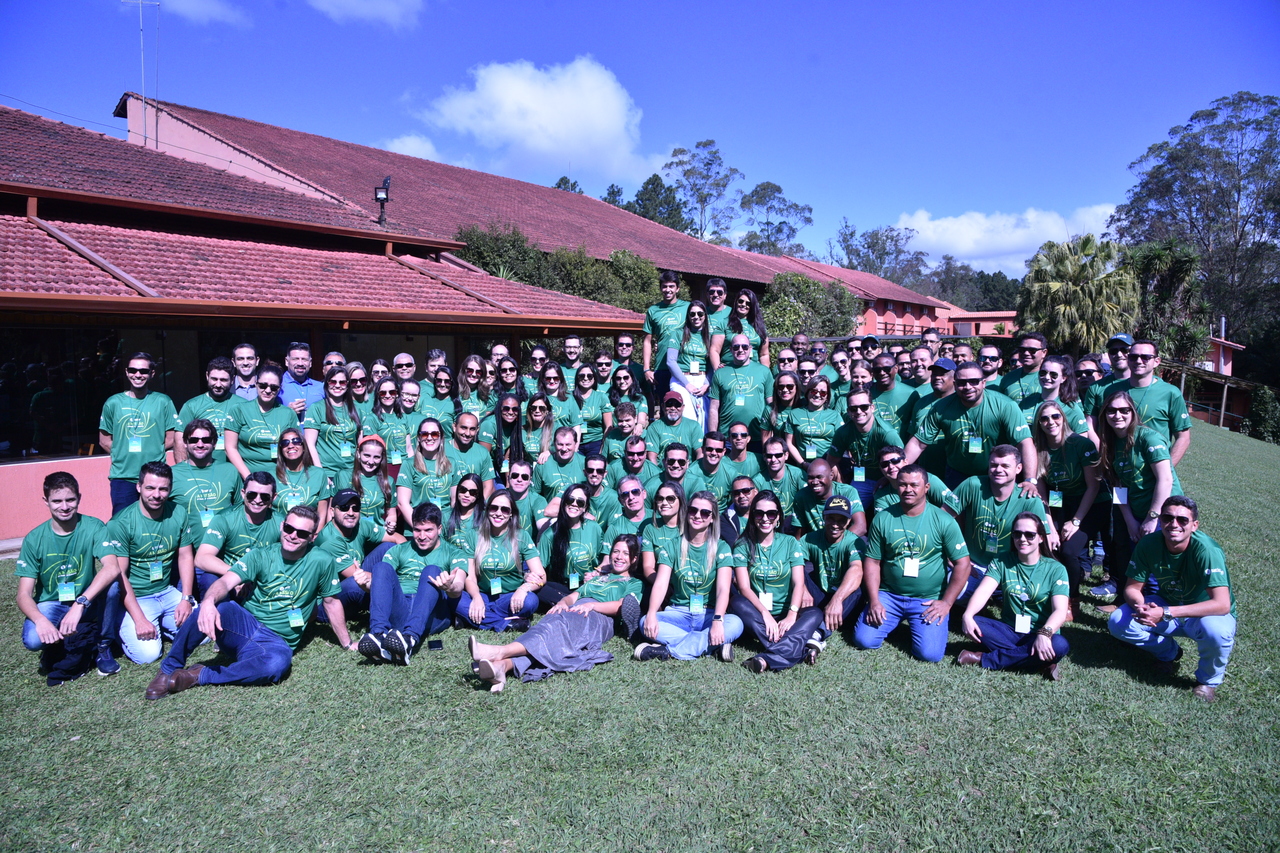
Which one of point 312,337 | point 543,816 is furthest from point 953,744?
point 312,337

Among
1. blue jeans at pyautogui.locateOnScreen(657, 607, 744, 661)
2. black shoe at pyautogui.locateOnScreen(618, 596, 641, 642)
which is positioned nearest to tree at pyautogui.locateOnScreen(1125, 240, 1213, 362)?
blue jeans at pyautogui.locateOnScreen(657, 607, 744, 661)

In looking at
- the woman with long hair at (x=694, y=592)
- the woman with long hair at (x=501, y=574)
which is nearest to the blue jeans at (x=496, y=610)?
the woman with long hair at (x=501, y=574)

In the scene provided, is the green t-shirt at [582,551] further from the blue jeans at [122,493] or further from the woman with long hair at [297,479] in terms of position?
the blue jeans at [122,493]

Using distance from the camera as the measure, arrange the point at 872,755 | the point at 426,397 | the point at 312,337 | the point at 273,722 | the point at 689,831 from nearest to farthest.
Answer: the point at 689,831 < the point at 872,755 < the point at 273,722 < the point at 426,397 < the point at 312,337

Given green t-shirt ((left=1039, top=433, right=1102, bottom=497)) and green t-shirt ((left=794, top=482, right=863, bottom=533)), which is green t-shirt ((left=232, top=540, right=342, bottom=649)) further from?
green t-shirt ((left=1039, top=433, right=1102, bottom=497))

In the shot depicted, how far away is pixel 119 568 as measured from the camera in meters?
Answer: 4.72

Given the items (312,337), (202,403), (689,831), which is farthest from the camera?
(312,337)

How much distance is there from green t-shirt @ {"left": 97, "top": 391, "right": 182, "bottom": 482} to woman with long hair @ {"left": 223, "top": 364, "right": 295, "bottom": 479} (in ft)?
1.71

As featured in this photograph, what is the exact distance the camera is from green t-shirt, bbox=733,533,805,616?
5.02m

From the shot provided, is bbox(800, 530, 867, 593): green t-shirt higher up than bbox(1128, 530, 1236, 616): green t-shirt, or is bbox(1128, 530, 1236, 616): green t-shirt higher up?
bbox(1128, 530, 1236, 616): green t-shirt

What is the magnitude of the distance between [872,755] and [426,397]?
486 centimetres

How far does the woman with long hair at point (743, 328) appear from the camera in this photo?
7.16 meters

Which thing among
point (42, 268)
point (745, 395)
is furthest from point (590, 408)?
point (42, 268)

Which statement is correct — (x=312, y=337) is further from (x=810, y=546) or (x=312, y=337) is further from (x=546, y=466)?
(x=810, y=546)
